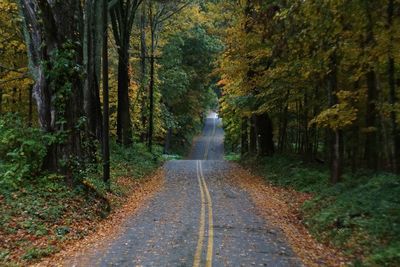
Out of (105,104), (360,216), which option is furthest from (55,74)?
(360,216)


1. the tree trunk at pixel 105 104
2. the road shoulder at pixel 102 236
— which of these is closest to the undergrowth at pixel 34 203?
the road shoulder at pixel 102 236

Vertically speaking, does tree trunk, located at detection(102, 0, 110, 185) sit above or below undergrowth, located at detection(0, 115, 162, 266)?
above

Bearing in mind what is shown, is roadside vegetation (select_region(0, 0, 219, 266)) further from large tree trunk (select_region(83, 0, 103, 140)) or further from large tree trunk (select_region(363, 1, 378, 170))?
large tree trunk (select_region(363, 1, 378, 170))

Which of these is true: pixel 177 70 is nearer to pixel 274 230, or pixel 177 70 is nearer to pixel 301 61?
pixel 301 61

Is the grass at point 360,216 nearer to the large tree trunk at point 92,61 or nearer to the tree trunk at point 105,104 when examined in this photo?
the tree trunk at point 105,104

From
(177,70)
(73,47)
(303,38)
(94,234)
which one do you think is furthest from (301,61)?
(177,70)

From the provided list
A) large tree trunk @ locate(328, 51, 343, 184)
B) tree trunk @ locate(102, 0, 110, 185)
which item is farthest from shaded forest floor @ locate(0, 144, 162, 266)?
large tree trunk @ locate(328, 51, 343, 184)

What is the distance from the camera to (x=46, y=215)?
11555 mm

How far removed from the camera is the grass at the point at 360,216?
9562 millimetres

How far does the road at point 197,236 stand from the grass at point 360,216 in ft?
4.43

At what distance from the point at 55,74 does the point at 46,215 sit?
14.1 ft

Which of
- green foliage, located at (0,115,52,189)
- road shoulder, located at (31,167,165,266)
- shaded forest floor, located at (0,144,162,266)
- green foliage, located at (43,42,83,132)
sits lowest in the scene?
road shoulder, located at (31,167,165,266)

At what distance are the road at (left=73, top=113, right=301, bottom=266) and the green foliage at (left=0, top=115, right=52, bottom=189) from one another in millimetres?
3224

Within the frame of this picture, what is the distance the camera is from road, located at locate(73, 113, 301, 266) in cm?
927
